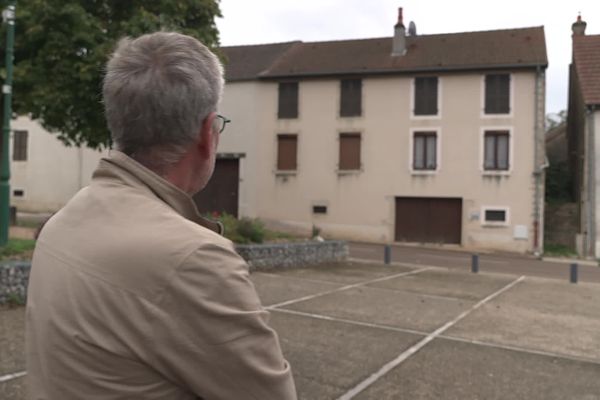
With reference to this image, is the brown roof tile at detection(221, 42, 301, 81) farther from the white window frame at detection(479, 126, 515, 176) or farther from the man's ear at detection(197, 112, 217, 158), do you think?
the man's ear at detection(197, 112, 217, 158)

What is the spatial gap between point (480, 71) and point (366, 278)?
1400 centimetres

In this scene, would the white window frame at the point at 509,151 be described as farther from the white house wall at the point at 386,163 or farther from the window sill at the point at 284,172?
the window sill at the point at 284,172

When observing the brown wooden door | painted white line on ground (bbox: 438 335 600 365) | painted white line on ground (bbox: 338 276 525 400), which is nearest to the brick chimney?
the brown wooden door

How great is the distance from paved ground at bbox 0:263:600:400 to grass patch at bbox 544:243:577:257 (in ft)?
37.8

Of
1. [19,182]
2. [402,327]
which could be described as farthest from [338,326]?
[19,182]

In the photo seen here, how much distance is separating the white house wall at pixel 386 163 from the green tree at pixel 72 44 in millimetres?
10902

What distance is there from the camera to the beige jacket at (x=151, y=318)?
109 centimetres

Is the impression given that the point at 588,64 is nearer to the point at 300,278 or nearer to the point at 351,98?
the point at 351,98

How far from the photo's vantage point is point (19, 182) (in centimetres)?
2973

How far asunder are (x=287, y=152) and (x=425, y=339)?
1897cm

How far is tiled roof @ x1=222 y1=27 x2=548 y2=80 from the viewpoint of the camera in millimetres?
21906

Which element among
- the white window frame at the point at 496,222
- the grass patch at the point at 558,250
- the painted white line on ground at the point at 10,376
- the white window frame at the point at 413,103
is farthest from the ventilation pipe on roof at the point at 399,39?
the painted white line on ground at the point at 10,376

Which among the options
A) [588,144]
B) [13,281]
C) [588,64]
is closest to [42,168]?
[13,281]

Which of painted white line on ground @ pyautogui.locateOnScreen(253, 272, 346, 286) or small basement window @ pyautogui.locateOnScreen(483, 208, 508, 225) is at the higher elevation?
small basement window @ pyautogui.locateOnScreen(483, 208, 508, 225)
